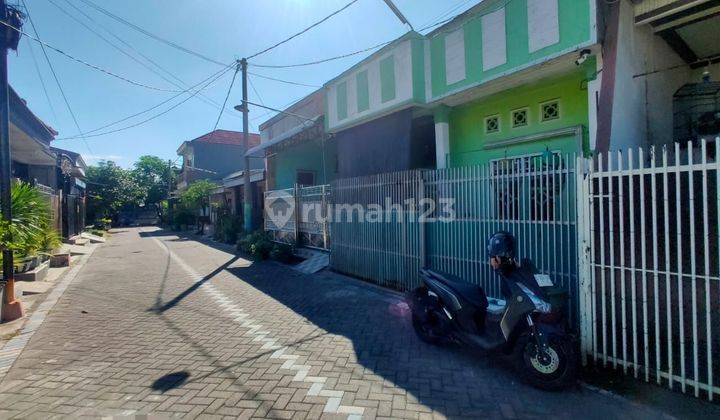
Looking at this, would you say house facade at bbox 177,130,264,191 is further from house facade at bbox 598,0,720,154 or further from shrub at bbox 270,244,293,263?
house facade at bbox 598,0,720,154

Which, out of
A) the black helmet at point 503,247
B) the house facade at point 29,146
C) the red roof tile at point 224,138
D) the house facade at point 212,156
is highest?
the red roof tile at point 224,138

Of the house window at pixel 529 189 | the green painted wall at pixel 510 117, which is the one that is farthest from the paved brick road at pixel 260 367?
the green painted wall at pixel 510 117

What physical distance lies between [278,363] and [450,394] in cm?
183

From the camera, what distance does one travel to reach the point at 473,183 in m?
5.42

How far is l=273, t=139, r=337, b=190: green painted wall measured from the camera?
14182 mm

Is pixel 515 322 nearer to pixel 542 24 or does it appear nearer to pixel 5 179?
pixel 542 24

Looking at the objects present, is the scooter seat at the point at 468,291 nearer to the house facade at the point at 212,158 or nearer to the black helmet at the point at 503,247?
the black helmet at the point at 503,247

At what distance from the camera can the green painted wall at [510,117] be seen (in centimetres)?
594

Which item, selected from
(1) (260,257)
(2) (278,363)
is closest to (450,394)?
(2) (278,363)

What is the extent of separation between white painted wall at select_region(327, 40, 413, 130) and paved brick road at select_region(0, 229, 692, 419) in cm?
422

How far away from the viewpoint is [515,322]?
3295 millimetres

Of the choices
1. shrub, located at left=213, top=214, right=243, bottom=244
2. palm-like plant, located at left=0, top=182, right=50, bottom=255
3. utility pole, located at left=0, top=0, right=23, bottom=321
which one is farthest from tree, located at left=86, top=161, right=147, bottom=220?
utility pole, located at left=0, top=0, right=23, bottom=321

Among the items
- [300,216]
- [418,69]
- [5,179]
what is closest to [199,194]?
[300,216]

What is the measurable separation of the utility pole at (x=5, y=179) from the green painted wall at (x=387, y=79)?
655cm
